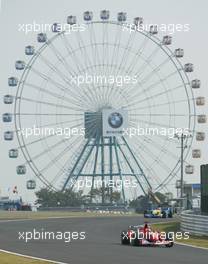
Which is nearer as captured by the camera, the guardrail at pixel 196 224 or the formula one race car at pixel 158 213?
the guardrail at pixel 196 224

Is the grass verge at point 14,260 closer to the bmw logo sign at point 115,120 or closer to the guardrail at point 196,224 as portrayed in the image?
the guardrail at point 196,224

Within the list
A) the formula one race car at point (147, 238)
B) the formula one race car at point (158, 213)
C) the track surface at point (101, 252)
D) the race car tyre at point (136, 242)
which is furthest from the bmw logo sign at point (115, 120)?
the race car tyre at point (136, 242)

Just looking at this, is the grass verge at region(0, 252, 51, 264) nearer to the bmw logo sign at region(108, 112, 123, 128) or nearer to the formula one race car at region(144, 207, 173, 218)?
the formula one race car at region(144, 207, 173, 218)

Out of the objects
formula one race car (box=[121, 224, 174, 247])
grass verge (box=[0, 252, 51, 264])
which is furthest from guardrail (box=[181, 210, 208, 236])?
grass verge (box=[0, 252, 51, 264])

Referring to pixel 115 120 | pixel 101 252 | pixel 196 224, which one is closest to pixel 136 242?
pixel 101 252

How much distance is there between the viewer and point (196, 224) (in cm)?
3728

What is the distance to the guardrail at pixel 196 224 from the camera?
118 ft

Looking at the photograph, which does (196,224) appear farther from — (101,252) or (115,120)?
(115,120)

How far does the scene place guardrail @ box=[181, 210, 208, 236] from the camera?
118 ft

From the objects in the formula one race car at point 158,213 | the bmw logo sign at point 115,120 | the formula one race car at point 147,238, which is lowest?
the formula one race car at point 158,213

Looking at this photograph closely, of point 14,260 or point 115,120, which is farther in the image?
point 115,120

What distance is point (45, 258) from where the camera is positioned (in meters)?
23.6

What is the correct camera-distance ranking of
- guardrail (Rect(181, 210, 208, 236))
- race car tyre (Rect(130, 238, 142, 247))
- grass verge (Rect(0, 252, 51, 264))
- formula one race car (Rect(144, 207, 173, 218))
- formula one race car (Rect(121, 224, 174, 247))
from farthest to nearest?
formula one race car (Rect(144, 207, 173, 218)) < guardrail (Rect(181, 210, 208, 236)) < race car tyre (Rect(130, 238, 142, 247)) < formula one race car (Rect(121, 224, 174, 247)) < grass verge (Rect(0, 252, 51, 264))

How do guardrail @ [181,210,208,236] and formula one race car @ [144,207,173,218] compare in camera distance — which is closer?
guardrail @ [181,210,208,236]
